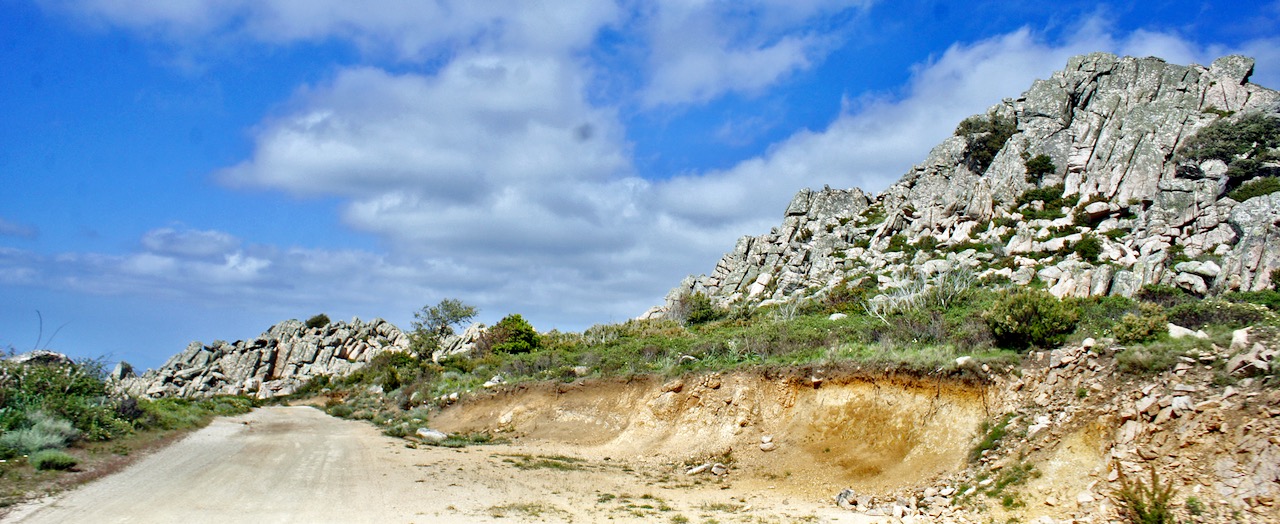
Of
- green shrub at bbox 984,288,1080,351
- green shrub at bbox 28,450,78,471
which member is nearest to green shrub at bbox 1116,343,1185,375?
green shrub at bbox 984,288,1080,351

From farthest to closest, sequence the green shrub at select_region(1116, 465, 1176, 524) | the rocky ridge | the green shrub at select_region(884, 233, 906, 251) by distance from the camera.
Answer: the green shrub at select_region(884, 233, 906, 251) → the rocky ridge → the green shrub at select_region(1116, 465, 1176, 524)

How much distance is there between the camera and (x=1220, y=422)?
11.6 metres

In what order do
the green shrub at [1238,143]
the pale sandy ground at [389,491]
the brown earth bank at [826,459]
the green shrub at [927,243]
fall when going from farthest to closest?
the green shrub at [927,243] < the green shrub at [1238,143] < the pale sandy ground at [389,491] < the brown earth bank at [826,459]

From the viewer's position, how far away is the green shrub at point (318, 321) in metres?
66.9

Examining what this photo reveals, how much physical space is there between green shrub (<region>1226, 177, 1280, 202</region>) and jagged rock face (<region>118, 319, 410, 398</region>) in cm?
5844

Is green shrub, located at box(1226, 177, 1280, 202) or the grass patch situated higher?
green shrub, located at box(1226, 177, 1280, 202)

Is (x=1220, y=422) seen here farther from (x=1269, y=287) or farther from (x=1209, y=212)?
(x=1209, y=212)

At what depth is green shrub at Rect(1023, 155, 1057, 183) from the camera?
45.1 metres

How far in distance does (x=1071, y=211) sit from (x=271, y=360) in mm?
62221

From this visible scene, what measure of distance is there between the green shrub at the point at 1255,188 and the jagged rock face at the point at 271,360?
192 feet

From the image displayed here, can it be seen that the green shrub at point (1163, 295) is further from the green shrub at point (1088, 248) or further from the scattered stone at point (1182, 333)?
the green shrub at point (1088, 248)

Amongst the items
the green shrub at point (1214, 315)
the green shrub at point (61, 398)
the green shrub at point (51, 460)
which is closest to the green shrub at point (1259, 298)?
the green shrub at point (1214, 315)

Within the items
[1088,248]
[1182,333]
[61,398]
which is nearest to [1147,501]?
[1182,333]

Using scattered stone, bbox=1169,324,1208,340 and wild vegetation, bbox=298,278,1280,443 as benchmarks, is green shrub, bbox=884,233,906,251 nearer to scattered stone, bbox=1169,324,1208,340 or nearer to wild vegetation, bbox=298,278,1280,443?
wild vegetation, bbox=298,278,1280,443
